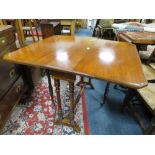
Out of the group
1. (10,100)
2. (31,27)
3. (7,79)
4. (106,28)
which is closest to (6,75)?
(7,79)

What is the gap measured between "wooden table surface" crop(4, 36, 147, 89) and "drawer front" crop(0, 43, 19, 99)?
0.95 feet

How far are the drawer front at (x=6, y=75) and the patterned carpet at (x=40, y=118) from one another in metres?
0.42

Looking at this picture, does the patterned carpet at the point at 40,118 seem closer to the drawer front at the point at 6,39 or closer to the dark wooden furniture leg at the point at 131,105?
the dark wooden furniture leg at the point at 131,105

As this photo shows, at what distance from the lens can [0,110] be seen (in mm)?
1128

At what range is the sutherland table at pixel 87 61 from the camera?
0.71 meters

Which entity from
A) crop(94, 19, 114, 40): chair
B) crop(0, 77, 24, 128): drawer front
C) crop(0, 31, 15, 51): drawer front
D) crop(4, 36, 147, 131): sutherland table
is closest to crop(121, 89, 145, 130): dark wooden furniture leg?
crop(4, 36, 147, 131): sutherland table

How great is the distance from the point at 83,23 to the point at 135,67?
244 inches

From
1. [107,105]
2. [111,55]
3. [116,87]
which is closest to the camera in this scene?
[111,55]

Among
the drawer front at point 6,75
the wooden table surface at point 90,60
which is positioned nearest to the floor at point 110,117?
the wooden table surface at point 90,60
